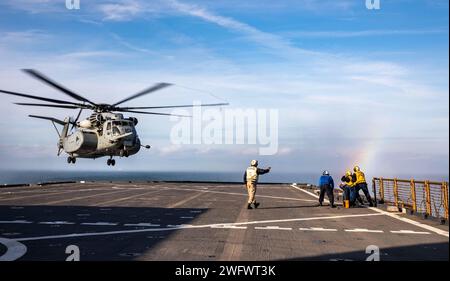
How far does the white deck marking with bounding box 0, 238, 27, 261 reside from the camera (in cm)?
885

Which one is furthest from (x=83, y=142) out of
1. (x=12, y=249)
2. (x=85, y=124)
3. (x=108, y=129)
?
(x=12, y=249)

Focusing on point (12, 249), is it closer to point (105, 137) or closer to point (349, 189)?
point (349, 189)

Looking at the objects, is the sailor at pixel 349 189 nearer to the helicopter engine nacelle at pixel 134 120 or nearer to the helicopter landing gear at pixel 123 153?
the helicopter landing gear at pixel 123 153

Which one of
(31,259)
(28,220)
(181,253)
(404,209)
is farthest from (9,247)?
(404,209)

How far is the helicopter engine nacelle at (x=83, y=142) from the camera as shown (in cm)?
3806

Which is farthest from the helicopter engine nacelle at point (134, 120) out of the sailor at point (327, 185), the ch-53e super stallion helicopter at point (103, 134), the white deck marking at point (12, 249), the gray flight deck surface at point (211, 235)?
the white deck marking at point (12, 249)

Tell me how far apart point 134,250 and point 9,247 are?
2.81 metres

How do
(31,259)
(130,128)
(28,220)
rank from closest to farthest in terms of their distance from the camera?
(31,259) → (28,220) → (130,128)

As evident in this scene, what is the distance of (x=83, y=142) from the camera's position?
37938mm

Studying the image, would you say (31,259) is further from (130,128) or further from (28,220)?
(130,128)

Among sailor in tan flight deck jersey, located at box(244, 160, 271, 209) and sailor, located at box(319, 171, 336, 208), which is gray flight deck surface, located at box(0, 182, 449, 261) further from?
sailor, located at box(319, 171, 336, 208)

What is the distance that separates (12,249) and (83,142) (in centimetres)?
2922

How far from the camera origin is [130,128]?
37.6m
